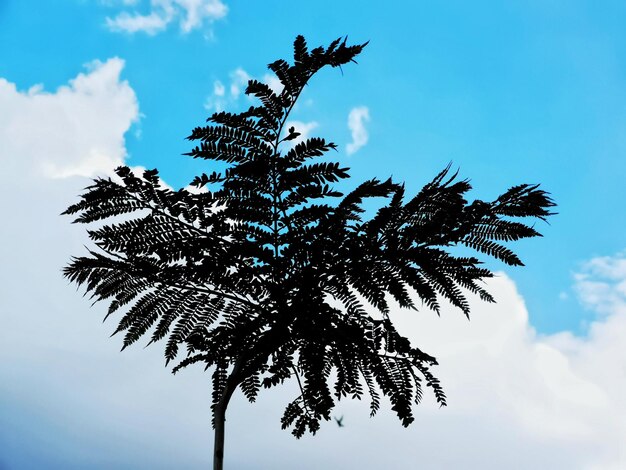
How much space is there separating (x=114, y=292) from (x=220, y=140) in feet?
3.92

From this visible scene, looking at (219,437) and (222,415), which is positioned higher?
(222,415)

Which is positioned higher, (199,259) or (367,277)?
(199,259)

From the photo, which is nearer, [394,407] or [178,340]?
[394,407]

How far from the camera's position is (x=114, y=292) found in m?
3.98

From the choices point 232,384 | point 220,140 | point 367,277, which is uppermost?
point 220,140

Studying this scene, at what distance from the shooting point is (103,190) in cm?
385

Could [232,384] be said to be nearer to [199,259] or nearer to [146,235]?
[199,259]

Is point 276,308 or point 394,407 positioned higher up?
point 276,308

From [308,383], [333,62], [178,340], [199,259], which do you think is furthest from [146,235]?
[333,62]

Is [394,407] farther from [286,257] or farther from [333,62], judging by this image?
[333,62]

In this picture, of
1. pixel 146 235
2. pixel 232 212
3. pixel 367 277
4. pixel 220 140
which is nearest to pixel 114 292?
pixel 146 235

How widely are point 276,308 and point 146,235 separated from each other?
926 millimetres

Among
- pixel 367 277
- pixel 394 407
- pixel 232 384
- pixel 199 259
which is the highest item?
pixel 199 259

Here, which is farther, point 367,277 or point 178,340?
point 178,340
